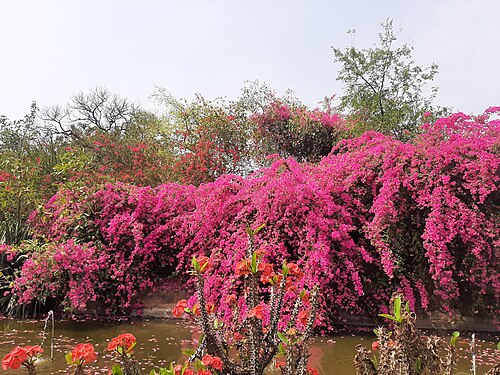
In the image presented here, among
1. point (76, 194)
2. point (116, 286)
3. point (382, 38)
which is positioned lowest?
point (116, 286)

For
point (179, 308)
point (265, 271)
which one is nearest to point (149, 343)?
point (179, 308)

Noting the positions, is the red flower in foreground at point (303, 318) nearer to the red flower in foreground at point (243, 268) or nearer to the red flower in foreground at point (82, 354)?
the red flower in foreground at point (243, 268)

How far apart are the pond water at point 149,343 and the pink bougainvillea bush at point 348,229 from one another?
0.37 m

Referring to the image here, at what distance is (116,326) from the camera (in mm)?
6176

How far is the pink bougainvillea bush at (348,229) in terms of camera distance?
553cm

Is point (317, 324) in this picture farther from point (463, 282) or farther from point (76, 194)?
point (76, 194)

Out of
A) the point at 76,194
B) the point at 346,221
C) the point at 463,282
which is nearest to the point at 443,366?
the point at 346,221

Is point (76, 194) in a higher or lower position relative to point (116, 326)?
higher

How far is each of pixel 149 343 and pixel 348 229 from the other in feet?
9.28

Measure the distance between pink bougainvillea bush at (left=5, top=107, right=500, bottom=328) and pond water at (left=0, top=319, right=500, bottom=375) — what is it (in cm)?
37

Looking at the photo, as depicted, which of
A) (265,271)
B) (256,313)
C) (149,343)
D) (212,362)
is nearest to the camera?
(212,362)

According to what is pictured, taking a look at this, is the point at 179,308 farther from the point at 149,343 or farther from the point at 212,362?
the point at 149,343

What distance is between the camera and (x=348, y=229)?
5727mm

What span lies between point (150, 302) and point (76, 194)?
7.24ft
